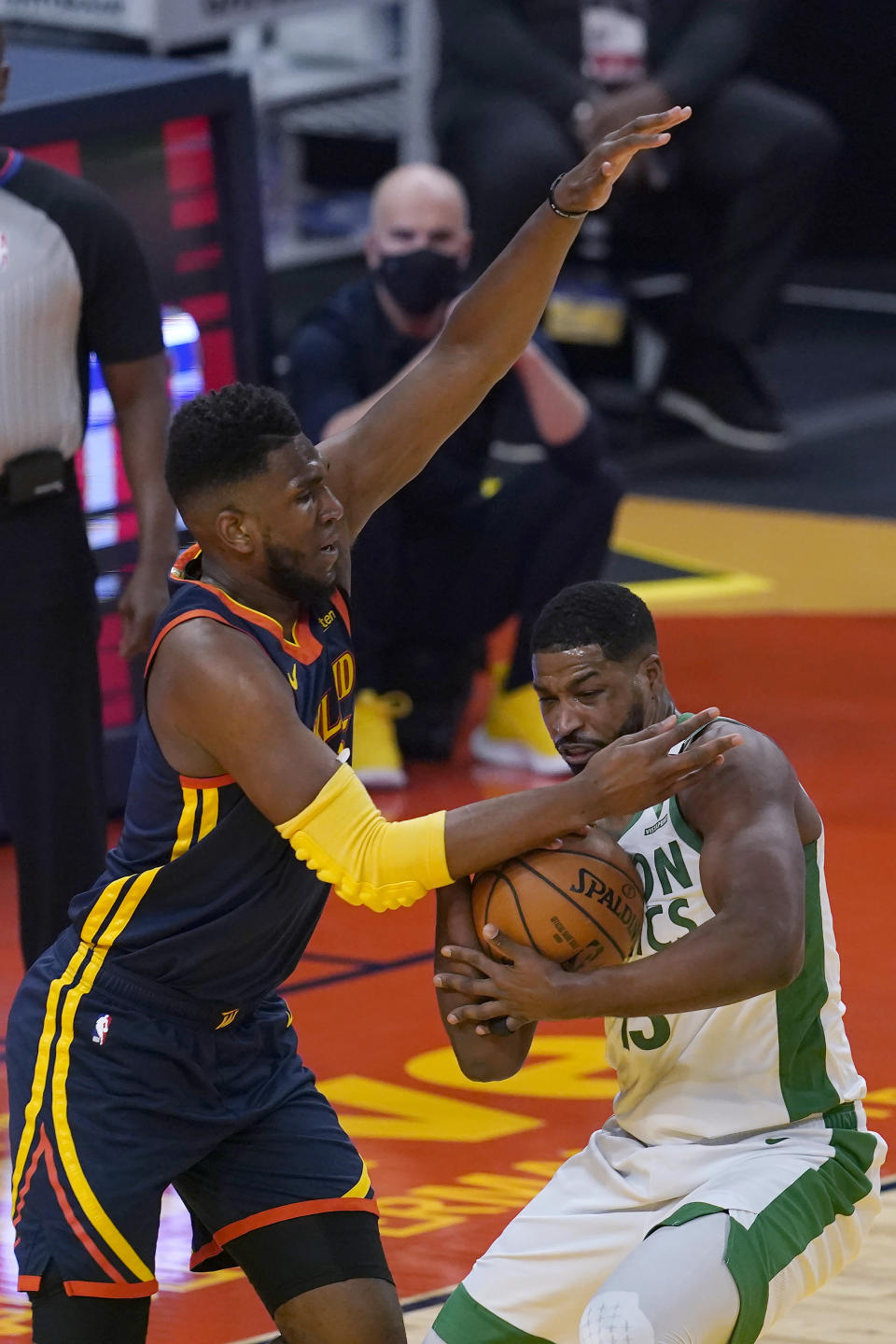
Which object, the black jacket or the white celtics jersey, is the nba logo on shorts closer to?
the white celtics jersey

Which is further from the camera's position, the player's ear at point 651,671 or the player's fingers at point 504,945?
Result: the player's ear at point 651,671

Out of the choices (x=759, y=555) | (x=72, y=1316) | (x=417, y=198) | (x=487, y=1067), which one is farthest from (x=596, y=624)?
(x=759, y=555)

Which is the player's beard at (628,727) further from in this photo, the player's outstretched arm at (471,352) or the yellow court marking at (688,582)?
the yellow court marking at (688,582)

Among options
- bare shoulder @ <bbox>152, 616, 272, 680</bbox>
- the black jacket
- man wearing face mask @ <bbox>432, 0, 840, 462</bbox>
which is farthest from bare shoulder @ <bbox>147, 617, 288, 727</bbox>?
the black jacket

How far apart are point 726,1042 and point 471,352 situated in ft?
3.80

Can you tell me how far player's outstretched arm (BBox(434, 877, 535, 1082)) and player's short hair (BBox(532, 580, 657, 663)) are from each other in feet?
1.10

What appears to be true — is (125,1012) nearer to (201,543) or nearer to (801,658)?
(201,543)

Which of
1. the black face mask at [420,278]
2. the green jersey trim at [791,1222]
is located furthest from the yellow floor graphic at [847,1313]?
the black face mask at [420,278]

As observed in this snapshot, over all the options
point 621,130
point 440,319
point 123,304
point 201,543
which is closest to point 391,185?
point 440,319

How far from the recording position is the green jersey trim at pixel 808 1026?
312 cm

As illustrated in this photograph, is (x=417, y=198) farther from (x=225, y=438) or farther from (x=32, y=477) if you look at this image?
(x=225, y=438)

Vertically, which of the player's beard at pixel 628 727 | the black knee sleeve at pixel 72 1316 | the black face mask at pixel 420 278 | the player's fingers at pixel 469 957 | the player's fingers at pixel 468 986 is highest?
the player's beard at pixel 628 727

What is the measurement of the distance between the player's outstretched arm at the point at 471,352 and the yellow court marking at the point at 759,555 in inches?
185

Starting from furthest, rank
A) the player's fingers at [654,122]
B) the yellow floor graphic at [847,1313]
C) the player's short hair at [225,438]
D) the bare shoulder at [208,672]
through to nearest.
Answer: the yellow floor graphic at [847,1313]
the player's fingers at [654,122]
the player's short hair at [225,438]
the bare shoulder at [208,672]
